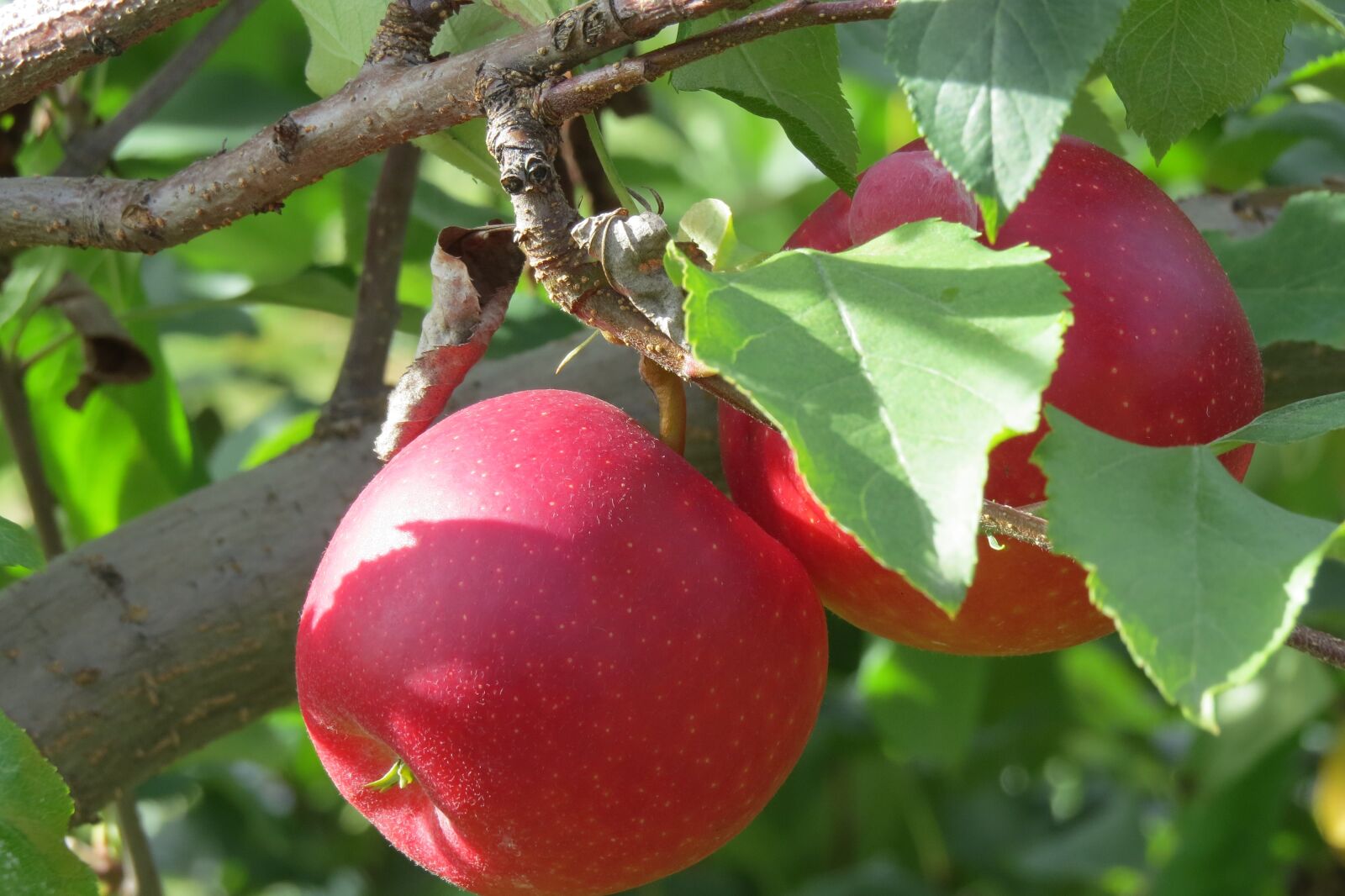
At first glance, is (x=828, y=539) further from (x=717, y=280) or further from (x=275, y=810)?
(x=275, y=810)

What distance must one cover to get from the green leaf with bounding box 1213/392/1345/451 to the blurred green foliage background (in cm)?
39

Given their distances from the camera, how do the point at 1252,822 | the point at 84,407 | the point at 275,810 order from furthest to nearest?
1. the point at 275,810
2. the point at 1252,822
3. the point at 84,407

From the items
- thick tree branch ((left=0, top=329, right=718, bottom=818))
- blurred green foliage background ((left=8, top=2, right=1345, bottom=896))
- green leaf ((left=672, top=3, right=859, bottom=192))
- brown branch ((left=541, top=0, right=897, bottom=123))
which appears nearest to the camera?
brown branch ((left=541, top=0, right=897, bottom=123))

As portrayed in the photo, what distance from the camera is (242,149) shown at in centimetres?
53

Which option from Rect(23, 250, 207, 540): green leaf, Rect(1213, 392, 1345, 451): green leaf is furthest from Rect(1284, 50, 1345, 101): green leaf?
Rect(23, 250, 207, 540): green leaf

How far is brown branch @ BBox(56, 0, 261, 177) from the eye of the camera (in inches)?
34.1

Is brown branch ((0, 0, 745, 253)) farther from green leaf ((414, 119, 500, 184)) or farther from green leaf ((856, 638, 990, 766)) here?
green leaf ((856, 638, 990, 766))

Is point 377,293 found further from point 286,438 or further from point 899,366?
point 899,366

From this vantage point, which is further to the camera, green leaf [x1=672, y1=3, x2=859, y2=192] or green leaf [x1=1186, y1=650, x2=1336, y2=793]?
green leaf [x1=1186, y1=650, x2=1336, y2=793]

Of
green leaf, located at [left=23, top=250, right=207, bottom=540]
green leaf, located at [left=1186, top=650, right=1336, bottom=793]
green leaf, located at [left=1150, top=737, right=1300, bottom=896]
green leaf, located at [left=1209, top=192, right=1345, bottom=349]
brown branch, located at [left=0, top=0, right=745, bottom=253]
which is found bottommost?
green leaf, located at [left=1150, top=737, right=1300, bottom=896]

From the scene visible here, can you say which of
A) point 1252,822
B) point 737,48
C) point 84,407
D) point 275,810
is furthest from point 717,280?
point 275,810

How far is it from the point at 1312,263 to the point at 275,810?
1.44 metres

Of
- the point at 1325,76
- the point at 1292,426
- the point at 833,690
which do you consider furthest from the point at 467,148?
the point at 833,690

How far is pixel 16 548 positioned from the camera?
448 mm
